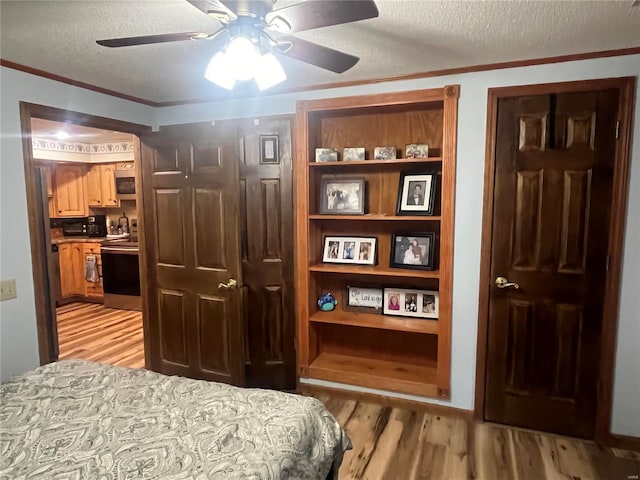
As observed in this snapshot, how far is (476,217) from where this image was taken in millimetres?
2551

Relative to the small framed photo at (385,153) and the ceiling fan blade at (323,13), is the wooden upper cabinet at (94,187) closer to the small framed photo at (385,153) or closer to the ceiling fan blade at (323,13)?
the small framed photo at (385,153)

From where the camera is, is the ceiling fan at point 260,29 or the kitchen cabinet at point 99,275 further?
the kitchen cabinet at point 99,275

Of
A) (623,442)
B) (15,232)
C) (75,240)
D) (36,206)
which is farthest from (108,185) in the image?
(623,442)

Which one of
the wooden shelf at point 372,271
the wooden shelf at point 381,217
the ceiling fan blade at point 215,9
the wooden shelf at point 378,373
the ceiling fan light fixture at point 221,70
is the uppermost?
the ceiling fan blade at point 215,9

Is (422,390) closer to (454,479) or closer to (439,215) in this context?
(454,479)

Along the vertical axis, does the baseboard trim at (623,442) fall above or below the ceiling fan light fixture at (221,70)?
below

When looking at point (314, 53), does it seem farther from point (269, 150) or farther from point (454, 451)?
point (454, 451)

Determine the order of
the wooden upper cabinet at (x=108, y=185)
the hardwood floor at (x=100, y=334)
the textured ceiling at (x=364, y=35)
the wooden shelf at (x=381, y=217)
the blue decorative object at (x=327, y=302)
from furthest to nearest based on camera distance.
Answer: the wooden upper cabinet at (x=108, y=185) → the hardwood floor at (x=100, y=334) → the blue decorative object at (x=327, y=302) → the wooden shelf at (x=381, y=217) → the textured ceiling at (x=364, y=35)

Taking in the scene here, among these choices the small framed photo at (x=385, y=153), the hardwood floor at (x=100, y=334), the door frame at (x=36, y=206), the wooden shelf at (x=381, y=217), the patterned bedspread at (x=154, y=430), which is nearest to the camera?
the patterned bedspread at (x=154, y=430)

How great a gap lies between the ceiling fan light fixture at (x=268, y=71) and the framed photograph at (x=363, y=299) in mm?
1926

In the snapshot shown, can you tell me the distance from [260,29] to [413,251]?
1941mm

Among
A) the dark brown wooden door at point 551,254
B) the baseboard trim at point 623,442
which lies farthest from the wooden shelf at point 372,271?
the baseboard trim at point 623,442

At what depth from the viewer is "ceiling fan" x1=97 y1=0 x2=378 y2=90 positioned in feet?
3.95

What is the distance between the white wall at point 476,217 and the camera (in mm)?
2260
